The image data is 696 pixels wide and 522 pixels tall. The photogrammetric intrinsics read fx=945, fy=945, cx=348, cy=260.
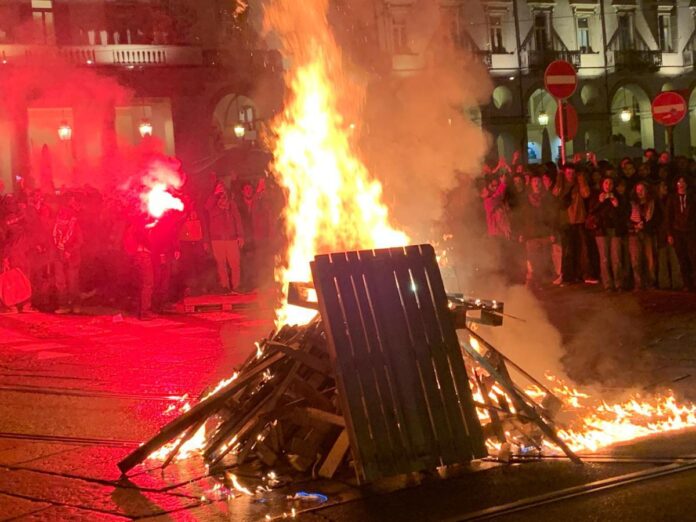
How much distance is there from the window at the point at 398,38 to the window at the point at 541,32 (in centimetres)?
3458

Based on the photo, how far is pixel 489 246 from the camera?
1598 centimetres

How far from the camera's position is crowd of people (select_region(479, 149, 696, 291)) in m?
13.2

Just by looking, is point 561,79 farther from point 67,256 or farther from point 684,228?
point 67,256

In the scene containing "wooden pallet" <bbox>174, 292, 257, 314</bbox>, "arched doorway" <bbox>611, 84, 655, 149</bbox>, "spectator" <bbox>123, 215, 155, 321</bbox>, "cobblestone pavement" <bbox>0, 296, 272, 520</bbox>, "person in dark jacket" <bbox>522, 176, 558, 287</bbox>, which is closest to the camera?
"cobblestone pavement" <bbox>0, 296, 272, 520</bbox>

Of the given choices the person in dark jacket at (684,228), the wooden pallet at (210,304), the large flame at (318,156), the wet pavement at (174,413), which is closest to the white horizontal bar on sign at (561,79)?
the person in dark jacket at (684,228)

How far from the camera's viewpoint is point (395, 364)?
5.51 meters

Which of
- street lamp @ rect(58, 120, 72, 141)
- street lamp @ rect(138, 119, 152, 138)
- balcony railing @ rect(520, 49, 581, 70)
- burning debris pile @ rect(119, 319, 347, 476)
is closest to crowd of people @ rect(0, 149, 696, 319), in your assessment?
burning debris pile @ rect(119, 319, 347, 476)

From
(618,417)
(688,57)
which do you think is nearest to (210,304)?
(618,417)

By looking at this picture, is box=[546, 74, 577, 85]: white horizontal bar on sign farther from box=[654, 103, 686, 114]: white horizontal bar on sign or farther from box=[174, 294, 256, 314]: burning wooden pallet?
box=[174, 294, 256, 314]: burning wooden pallet

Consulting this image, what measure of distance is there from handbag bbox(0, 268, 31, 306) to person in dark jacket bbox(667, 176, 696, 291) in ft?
31.7

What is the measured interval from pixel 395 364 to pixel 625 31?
4523 cm

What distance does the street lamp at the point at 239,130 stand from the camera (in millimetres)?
34237

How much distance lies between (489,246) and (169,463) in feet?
34.8

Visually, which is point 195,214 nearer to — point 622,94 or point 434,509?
point 434,509
